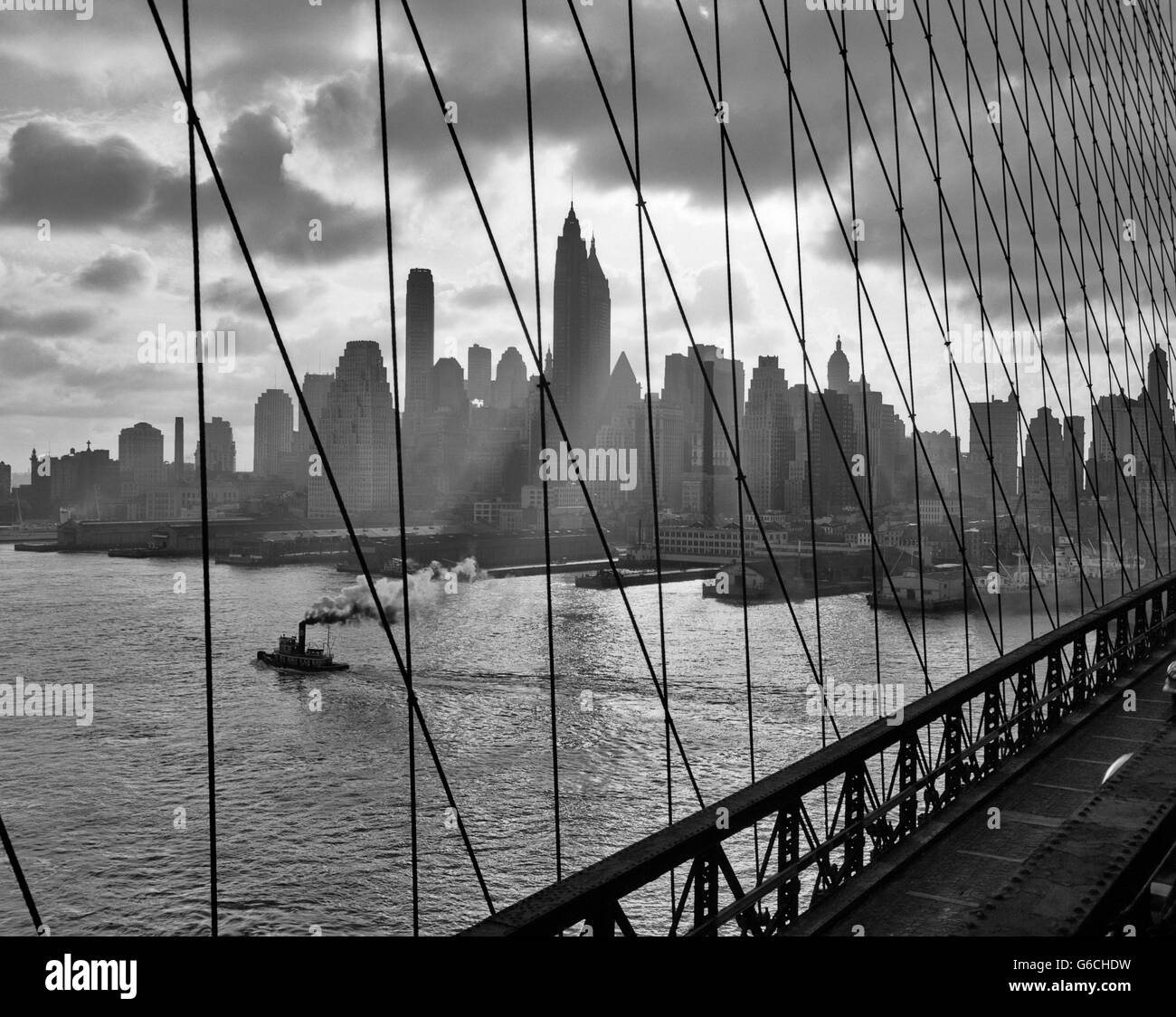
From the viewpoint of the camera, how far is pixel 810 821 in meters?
5.39

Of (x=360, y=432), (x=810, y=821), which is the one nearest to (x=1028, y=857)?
(x=810, y=821)

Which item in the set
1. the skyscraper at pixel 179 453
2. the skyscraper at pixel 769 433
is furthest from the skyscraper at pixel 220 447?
the skyscraper at pixel 769 433

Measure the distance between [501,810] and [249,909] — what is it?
20.7 ft

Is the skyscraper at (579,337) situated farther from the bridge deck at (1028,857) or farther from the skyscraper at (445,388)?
the bridge deck at (1028,857)

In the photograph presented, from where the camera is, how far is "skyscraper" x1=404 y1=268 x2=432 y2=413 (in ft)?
264

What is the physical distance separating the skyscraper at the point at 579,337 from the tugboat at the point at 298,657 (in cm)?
3326

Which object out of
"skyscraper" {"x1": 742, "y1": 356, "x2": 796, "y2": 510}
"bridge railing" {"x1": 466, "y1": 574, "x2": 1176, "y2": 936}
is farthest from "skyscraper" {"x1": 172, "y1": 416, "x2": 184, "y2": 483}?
"bridge railing" {"x1": 466, "y1": 574, "x2": 1176, "y2": 936}

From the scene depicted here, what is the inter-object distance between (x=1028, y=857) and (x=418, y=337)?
87358 mm

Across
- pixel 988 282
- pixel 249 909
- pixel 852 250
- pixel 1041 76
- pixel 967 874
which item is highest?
pixel 1041 76

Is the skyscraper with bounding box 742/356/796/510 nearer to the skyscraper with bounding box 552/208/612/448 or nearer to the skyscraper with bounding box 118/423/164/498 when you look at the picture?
the skyscraper with bounding box 552/208/612/448

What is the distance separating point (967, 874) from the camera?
4879mm

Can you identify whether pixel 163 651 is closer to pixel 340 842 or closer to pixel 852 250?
pixel 340 842

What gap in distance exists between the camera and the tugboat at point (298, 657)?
40.2 meters

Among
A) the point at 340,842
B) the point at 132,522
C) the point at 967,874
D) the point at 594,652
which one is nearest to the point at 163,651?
the point at 594,652
